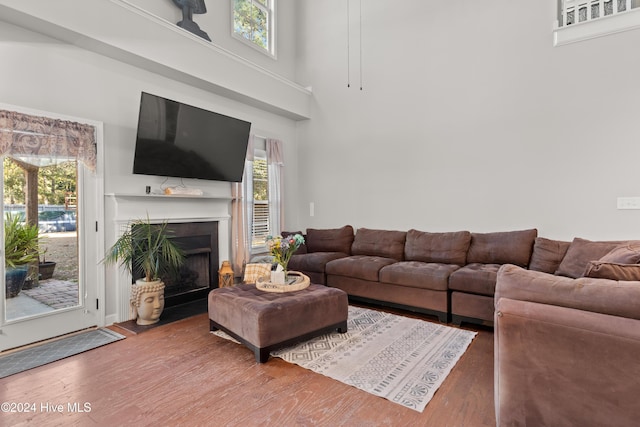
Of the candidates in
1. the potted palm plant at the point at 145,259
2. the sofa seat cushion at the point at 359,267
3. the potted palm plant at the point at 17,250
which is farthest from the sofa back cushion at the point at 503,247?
the potted palm plant at the point at 17,250

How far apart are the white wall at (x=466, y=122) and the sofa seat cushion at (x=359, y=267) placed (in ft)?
2.93

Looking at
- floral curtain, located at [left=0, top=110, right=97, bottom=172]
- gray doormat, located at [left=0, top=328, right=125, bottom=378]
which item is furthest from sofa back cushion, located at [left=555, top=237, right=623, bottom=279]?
floral curtain, located at [left=0, top=110, right=97, bottom=172]

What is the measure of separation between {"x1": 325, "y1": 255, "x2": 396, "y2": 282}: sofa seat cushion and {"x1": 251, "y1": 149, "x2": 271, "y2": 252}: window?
55.0 inches

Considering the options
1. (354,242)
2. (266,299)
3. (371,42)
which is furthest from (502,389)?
(371,42)

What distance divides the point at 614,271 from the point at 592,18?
11.3ft

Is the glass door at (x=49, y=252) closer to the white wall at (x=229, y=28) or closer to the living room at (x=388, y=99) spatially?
the living room at (x=388, y=99)

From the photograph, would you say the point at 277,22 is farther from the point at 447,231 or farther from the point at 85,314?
the point at 85,314

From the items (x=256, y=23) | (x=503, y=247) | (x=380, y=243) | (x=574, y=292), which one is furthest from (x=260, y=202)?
(x=574, y=292)

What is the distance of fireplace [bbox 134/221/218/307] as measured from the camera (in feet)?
13.7

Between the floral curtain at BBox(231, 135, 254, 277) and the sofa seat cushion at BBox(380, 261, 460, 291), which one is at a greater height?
the floral curtain at BBox(231, 135, 254, 277)

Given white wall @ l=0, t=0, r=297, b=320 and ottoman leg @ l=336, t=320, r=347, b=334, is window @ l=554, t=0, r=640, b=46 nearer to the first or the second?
ottoman leg @ l=336, t=320, r=347, b=334

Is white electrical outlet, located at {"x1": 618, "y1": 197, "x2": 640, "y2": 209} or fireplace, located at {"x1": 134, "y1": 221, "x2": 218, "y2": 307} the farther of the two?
fireplace, located at {"x1": 134, "y1": 221, "x2": 218, "y2": 307}

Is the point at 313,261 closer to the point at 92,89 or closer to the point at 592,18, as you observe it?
the point at 92,89

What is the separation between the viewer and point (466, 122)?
14.5 feet
